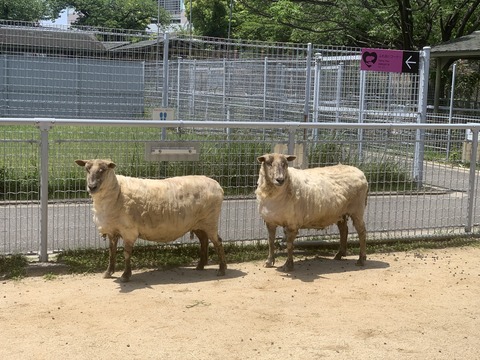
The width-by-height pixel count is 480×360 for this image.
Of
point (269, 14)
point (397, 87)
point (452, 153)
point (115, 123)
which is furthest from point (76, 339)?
point (269, 14)

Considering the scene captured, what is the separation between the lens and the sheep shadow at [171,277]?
7027 millimetres

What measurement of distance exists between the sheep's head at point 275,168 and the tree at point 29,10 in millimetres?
60616

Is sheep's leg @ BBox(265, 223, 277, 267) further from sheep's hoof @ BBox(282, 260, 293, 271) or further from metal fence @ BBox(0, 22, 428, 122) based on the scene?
metal fence @ BBox(0, 22, 428, 122)

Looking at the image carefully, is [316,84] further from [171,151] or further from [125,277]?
Result: [125,277]

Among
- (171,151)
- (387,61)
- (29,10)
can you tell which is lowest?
(171,151)

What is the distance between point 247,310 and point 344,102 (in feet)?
32.3

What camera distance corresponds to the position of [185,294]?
673 centimetres

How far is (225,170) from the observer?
8.60 meters

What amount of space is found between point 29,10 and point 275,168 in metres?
71.7

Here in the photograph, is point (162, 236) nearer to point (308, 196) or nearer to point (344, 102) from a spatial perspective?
point (308, 196)

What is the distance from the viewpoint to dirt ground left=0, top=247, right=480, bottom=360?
5.34 m

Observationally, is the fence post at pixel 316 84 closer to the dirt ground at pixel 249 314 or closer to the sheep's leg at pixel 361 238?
the sheep's leg at pixel 361 238

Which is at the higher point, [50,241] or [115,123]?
[115,123]

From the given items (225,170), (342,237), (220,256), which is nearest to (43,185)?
(220,256)
